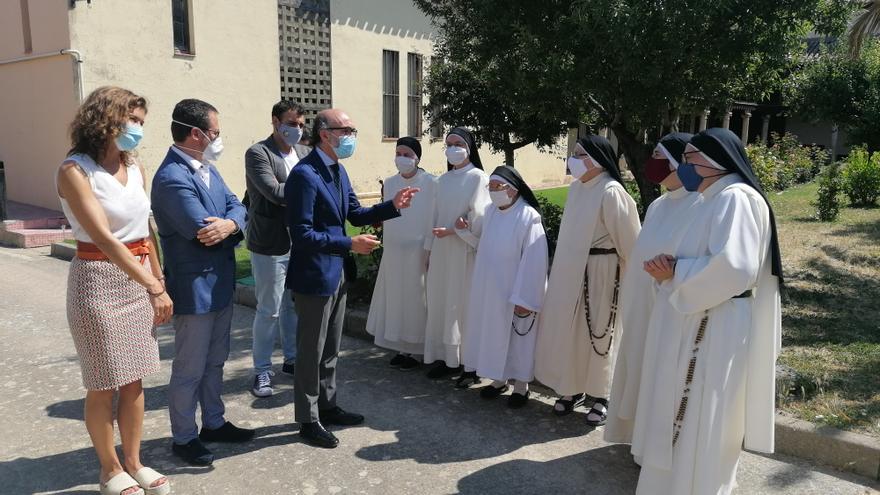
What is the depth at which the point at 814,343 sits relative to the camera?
5.94 m

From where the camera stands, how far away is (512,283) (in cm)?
494

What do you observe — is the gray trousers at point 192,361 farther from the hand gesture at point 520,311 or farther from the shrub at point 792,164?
the shrub at point 792,164

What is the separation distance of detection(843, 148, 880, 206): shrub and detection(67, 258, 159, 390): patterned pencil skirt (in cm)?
1568

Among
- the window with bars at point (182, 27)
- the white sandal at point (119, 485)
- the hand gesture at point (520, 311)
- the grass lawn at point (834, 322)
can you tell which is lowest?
the white sandal at point (119, 485)

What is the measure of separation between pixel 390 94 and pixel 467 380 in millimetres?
14409

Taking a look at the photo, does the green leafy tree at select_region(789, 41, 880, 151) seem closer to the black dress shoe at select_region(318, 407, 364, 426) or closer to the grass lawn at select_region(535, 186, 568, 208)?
the grass lawn at select_region(535, 186, 568, 208)

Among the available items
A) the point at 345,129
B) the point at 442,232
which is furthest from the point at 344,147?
the point at 442,232

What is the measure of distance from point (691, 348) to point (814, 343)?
11.1 feet

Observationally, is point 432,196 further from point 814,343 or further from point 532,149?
point 532,149

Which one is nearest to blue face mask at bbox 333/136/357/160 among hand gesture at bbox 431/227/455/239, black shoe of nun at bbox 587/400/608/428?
hand gesture at bbox 431/227/455/239

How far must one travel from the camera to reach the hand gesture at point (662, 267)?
329 cm

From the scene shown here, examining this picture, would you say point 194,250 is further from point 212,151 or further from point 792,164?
point 792,164

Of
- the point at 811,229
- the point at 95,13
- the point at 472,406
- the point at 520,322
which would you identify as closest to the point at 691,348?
the point at 520,322

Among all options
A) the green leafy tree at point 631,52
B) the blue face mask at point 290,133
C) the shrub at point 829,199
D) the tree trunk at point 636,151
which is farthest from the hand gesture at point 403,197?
the shrub at point 829,199
